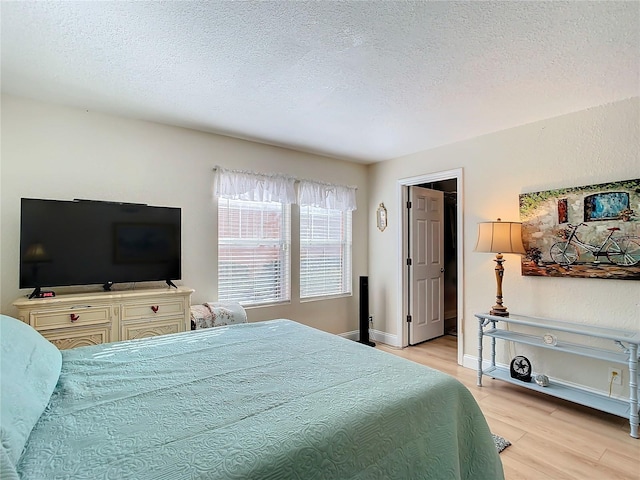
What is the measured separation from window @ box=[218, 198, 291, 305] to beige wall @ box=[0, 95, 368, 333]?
0.11m

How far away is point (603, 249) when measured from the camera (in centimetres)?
282

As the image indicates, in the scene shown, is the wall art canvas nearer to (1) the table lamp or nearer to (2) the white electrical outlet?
(1) the table lamp

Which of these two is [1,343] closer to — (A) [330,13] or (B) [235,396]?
(B) [235,396]

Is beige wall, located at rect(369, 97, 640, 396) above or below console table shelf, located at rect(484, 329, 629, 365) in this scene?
above

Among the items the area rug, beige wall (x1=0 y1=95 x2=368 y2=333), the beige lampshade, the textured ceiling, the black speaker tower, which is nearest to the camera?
the textured ceiling

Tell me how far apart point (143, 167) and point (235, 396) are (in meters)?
2.68

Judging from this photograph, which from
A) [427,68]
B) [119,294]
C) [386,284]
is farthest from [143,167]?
[386,284]

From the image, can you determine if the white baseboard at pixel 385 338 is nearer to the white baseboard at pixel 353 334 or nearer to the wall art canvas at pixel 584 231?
the white baseboard at pixel 353 334

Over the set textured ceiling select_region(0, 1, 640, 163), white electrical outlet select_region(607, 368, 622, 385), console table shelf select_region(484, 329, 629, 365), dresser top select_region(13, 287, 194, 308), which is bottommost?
white electrical outlet select_region(607, 368, 622, 385)

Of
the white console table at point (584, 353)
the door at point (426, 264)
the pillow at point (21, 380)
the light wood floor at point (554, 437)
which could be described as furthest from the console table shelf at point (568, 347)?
the pillow at point (21, 380)

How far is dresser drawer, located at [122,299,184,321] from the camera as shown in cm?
271

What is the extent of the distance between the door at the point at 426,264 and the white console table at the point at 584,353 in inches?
50.9

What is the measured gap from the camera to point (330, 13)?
67.8 inches

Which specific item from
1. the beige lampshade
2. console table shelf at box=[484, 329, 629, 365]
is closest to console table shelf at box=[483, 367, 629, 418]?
console table shelf at box=[484, 329, 629, 365]
